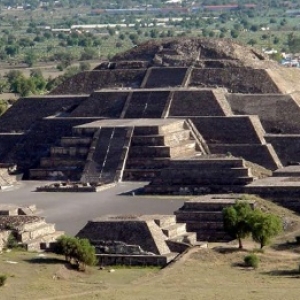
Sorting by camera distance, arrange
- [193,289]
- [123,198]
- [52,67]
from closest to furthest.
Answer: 1. [193,289]
2. [123,198]
3. [52,67]

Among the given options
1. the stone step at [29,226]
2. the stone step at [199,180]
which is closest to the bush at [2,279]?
the stone step at [29,226]

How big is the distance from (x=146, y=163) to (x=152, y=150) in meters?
0.61

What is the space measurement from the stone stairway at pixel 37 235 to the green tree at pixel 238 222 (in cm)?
537

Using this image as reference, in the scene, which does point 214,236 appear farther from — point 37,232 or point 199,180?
point 199,180

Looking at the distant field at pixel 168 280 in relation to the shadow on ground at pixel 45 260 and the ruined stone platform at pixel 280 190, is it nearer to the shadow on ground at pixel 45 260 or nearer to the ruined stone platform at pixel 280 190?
the shadow on ground at pixel 45 260

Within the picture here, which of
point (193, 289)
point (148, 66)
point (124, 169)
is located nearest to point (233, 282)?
point (193, 289)

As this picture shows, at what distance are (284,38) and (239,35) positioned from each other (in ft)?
13.1

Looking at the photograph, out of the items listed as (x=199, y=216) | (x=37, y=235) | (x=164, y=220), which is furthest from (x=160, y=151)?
(x=37, y=235)

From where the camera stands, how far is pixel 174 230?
63.9 m

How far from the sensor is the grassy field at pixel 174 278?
54.6 metres

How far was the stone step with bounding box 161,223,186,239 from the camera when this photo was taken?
63406 mm

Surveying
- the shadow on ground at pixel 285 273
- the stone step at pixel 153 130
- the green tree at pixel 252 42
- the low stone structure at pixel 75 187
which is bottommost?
the shadow on ground at pixel 285 273

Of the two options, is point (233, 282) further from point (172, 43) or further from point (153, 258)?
point (172, 43)

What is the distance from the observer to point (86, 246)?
194 ft
